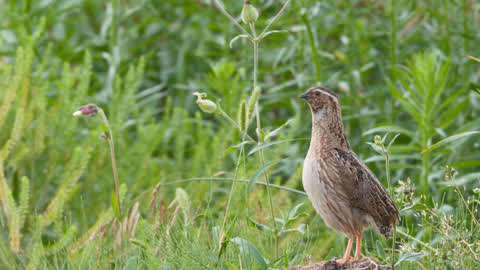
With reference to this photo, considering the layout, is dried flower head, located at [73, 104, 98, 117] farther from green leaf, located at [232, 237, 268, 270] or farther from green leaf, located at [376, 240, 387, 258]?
green leaf, located at [376, 240, 387, 258]

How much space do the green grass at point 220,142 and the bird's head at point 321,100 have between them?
8.2 inches

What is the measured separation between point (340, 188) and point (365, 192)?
9cm

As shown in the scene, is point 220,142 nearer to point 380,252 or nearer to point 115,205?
point 115,205

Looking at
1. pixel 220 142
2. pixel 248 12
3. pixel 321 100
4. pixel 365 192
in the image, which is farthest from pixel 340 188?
pixel 220 142

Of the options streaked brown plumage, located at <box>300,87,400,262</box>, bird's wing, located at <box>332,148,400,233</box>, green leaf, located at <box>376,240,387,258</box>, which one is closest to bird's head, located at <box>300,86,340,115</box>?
streaked brown plumage, located at <box>300,87,400,262</box>

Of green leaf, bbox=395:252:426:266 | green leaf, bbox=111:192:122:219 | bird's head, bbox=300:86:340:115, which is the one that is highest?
bird's head, bbox=300:86:340:115

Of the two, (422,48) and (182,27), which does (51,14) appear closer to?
(182,27)

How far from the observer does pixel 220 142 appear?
15.8ft

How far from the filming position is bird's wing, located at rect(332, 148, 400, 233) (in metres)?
2.64

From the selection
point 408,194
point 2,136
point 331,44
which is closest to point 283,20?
point 331,44

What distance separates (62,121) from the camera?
4.48 m

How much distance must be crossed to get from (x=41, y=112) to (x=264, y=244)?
6.08 ft

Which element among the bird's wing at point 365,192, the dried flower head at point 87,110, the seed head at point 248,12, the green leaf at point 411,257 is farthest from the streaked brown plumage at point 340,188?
the dried flower head at point 87,110

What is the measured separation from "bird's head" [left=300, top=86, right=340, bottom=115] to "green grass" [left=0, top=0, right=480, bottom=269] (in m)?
0.21
